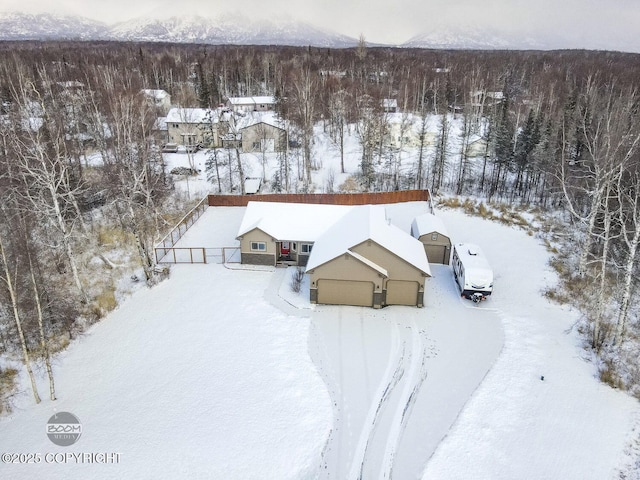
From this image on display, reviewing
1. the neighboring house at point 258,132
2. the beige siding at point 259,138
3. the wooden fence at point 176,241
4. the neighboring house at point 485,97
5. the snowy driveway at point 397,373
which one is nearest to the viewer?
the snowy driveway at point 397,373

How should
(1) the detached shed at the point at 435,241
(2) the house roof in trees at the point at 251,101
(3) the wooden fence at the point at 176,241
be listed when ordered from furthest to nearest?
(2) the house roof in trees at the point at 251,101
(3) the wooden fence at the point at 176,241
(1) the detached shed at the point at 435,241

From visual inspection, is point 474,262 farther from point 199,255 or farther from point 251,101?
point 251,101

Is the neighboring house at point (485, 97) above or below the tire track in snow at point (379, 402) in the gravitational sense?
above

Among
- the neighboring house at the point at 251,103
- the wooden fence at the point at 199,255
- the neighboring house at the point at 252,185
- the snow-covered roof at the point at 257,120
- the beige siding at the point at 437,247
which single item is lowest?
the wooden fence at the point at 199,255

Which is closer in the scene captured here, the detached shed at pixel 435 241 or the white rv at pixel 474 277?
the white rv at pixel 474 277

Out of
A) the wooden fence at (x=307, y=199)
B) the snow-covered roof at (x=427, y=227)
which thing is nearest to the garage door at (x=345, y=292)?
the snow-covered roof at (x=427, y=227)

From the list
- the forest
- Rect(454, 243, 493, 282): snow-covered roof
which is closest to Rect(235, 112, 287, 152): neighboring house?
the forest

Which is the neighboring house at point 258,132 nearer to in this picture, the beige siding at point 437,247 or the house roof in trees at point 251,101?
the house roof in trees at point 251,101
